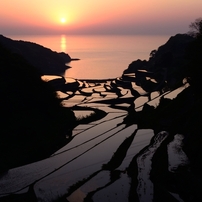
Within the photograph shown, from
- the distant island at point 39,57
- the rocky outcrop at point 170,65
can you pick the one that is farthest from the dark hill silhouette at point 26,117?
the distant island at point 39,57

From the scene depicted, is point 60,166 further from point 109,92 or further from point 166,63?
point 166,63

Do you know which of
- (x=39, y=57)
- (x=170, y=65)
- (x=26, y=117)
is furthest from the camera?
(x=39, y=57)

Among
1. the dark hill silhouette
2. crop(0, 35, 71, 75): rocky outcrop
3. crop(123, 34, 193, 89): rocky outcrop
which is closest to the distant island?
crop(0, 35, 71, 75): rocky outcrop

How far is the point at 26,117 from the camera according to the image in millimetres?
13852

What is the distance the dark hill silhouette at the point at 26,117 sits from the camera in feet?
38.3

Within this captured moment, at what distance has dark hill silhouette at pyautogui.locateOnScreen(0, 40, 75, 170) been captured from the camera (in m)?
11.7

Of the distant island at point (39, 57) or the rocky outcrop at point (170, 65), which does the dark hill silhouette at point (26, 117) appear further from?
the distant island at point (39, 57)

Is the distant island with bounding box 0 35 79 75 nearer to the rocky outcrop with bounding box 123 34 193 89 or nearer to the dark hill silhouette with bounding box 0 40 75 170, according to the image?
the rocky outcrop with bounding box 123 34 193 89

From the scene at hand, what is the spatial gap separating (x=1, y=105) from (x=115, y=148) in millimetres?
5229

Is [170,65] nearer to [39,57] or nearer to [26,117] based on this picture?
[26,117]

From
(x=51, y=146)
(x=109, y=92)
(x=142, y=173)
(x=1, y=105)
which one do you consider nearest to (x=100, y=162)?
(x=142, y=173)

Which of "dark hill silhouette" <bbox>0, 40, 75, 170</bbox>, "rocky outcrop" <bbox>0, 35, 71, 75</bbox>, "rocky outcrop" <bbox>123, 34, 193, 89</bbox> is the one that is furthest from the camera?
"rocky outcrop" <bbox>0, 35, 71, 75</bbox>

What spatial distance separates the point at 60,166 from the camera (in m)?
9.76

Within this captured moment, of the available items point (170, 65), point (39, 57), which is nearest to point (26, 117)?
point (170, 65)
